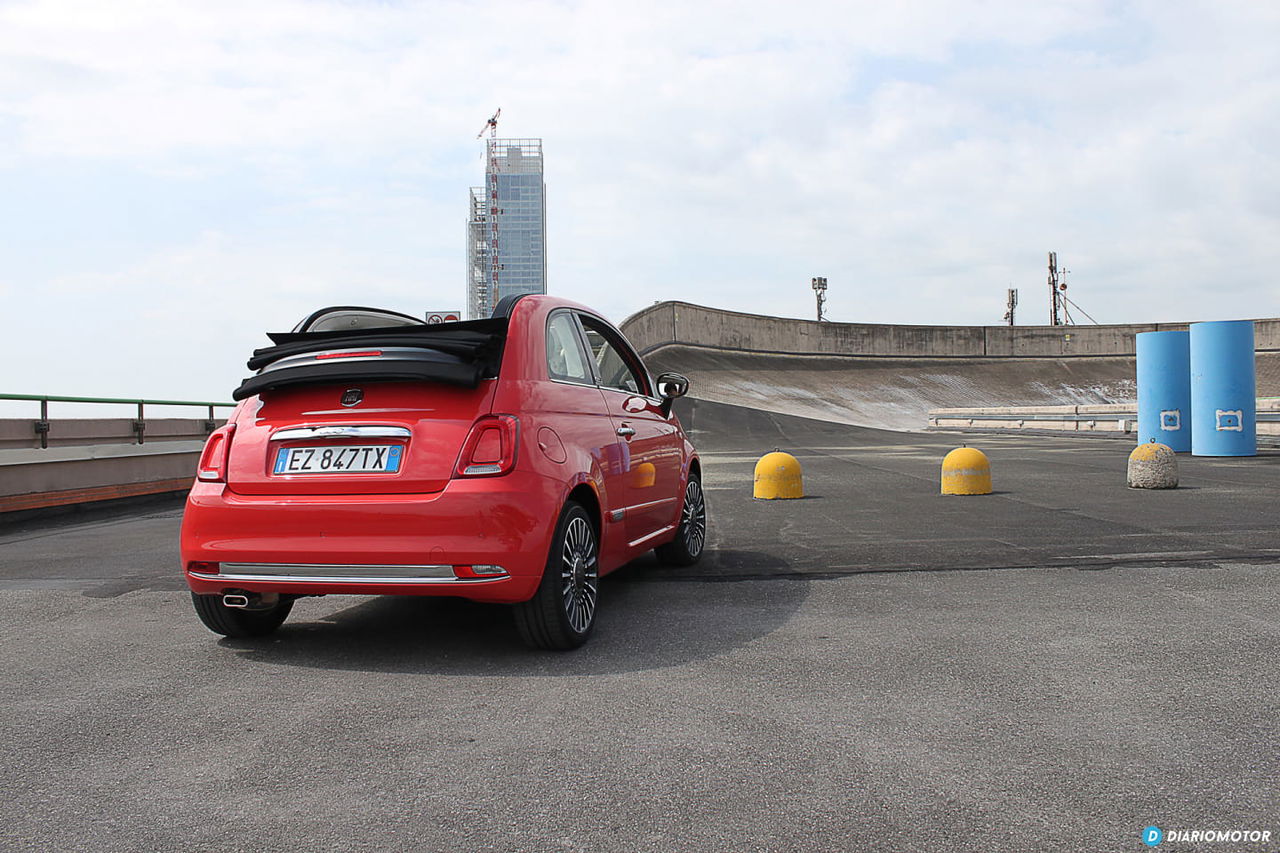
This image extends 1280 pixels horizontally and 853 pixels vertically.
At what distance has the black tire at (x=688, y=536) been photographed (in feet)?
23.3

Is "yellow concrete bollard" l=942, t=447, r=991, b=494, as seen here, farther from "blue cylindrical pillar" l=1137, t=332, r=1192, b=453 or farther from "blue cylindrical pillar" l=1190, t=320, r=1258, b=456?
"blue cylindrical pillar" l=1137, t=332, r=1192, b=453

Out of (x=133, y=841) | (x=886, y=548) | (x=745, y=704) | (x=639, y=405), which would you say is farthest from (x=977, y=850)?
(x=886, y=548)

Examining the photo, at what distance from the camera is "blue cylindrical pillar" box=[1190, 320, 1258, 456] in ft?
62.8

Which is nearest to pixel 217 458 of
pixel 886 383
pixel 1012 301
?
pixel 886 383

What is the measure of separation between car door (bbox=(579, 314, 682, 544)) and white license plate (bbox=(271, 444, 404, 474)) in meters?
1.23

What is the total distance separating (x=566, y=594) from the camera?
4.66m

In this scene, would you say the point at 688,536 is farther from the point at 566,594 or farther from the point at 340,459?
the point at 340,459

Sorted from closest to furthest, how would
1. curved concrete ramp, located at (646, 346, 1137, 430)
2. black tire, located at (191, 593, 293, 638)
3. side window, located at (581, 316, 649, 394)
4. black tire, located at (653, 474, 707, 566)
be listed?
1. black tire, located at (191, 593, 293, 638)
2. side window, located at (581, 316, 649, 394)
3. black tire, located at (653, 474, 707, 566)
4. curved concrete ramp, located at (646, 346, 1137, 430)

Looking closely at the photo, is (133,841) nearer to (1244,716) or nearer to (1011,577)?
(1244,716)

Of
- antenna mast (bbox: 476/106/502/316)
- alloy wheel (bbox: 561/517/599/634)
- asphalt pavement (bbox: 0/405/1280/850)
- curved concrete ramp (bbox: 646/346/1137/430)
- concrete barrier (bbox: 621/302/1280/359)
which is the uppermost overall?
antenna mast (bbox: 476/106/502/316)

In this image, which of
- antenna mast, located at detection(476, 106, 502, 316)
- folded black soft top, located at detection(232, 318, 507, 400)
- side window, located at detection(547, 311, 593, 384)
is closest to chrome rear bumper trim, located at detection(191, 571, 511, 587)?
folded black soft top, located at detection(232, 318, 507, 400)

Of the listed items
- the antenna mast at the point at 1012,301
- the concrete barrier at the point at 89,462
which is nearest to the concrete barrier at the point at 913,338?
the antenna mast at the point at 1012,301

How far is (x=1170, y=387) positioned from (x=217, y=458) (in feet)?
69.0

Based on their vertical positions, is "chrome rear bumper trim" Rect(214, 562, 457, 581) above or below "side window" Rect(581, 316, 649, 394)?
below
